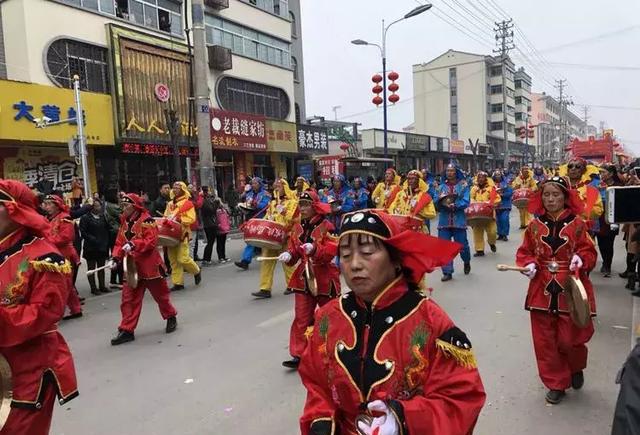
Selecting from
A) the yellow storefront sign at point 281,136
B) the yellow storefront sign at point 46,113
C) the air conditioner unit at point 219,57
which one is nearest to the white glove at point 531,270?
the yellow storefront sign at point 46,113

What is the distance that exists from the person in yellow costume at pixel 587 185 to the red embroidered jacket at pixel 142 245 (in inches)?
187

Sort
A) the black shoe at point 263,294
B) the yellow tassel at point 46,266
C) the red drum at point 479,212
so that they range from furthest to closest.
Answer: the red drum at point 479,212, the black shoe at point 263,294, the yellow tassel at point 46,266

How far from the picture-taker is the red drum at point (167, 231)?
8.18 m

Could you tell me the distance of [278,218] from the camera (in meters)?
8.35

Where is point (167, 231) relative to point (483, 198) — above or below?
below

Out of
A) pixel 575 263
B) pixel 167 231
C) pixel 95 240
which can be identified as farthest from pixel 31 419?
pixel 95 240

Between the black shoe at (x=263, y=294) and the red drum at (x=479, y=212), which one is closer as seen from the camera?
the black shoe at (x=263, y=294)

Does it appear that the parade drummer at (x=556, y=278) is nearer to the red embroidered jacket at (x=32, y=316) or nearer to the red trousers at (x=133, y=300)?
the red embroidered jacket at (x=32, y=316)

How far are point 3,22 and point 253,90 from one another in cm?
1089

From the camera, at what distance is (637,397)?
132 cm

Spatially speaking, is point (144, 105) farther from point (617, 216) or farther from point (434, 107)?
point (434, 107)

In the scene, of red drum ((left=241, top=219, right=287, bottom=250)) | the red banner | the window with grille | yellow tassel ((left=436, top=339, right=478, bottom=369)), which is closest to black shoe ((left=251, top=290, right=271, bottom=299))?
red drum ((left=241, top=219, right=287, bottom=250))

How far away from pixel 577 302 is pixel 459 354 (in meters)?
2.25

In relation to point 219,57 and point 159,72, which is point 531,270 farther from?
point 219,57
